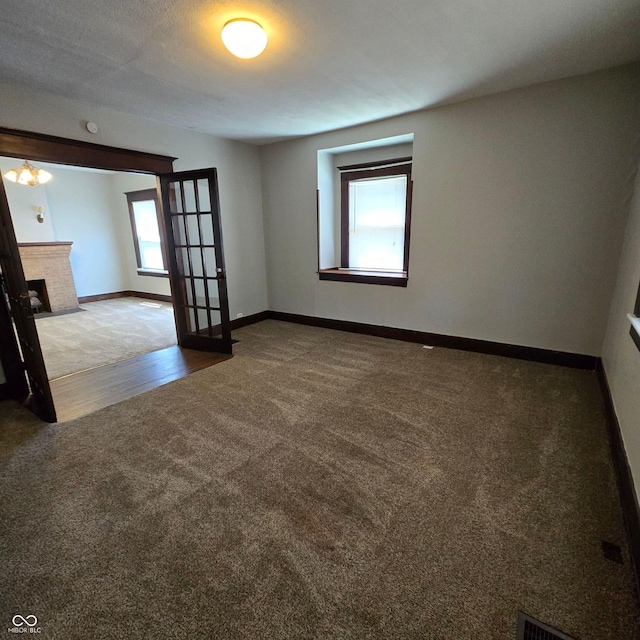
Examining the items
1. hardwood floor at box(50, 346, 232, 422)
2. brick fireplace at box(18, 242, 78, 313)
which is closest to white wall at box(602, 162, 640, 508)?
hardwood floor at box(50, 346, 232, 422)

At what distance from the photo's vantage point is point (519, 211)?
11.1 feet

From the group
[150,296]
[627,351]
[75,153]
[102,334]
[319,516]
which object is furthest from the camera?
[150,296]

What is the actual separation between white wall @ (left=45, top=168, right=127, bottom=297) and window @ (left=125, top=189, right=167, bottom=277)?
618mm

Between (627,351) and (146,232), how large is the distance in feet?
26.5

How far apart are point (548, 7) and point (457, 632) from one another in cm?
321

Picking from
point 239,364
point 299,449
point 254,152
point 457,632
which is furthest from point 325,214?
point 457,632

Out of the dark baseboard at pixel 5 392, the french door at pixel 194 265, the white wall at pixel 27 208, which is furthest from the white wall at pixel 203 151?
the white wall at pixel 27 208

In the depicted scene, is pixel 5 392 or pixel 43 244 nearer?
pixel 5 392

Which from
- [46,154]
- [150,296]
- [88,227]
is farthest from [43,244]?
[46,154]

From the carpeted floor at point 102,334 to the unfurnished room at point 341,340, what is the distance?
0.28 feet

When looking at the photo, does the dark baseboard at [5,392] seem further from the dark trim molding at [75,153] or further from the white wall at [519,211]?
the white wall at [519,211]

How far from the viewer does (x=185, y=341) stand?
14.5ft

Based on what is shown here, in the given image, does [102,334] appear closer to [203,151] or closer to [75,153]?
[75,153]

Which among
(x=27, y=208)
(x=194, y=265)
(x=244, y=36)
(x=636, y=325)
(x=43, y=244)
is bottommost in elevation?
(x=636, y=325)
